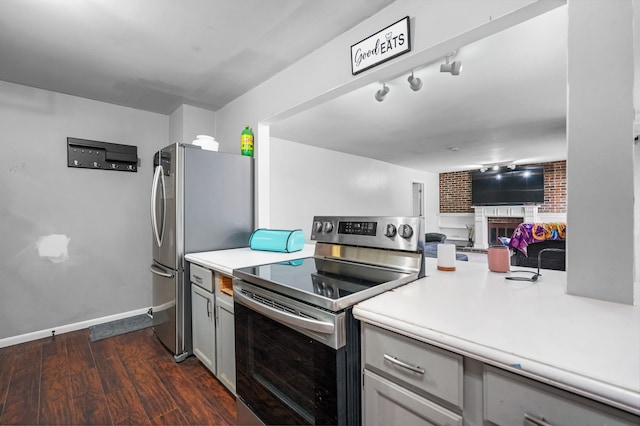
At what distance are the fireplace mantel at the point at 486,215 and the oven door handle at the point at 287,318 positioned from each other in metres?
8.01

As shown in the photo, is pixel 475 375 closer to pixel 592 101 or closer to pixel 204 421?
pixel 592 101

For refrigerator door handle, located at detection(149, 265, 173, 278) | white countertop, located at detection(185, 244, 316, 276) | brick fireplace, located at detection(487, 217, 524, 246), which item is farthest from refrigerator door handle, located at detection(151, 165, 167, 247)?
brick fireplace, located at detection(487, 217, 524, 246)

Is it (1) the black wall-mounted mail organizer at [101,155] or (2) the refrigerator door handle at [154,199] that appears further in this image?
(1) the black wall-mounted mail organizer at [101,155]

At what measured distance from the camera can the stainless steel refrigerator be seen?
2186mm

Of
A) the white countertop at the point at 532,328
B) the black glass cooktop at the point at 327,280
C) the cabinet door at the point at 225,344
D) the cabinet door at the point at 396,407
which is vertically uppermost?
the black glass cooktop at the point at 327,280

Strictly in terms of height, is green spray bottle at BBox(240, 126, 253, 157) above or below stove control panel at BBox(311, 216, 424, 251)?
above

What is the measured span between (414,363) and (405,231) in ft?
2.06

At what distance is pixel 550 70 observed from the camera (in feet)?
7.70

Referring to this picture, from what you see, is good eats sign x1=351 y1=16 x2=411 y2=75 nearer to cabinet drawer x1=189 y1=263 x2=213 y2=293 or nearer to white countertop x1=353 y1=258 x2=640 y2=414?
white countertop x1=353 y1=258 x2=640 y2=414

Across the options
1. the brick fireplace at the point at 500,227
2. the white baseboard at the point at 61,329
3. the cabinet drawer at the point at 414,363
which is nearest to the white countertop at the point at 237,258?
the cabinet drawer at the point at 414,363

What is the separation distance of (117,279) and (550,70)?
465 cm

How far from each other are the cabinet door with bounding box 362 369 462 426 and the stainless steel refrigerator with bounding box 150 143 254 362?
1705 mm

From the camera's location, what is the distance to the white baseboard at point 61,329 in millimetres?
2520

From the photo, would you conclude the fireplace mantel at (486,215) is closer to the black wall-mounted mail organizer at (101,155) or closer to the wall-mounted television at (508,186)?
the wall-mounted television at (508,186)
